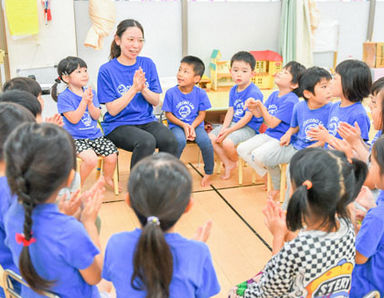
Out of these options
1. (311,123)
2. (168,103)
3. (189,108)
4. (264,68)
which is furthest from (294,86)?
(264,68)

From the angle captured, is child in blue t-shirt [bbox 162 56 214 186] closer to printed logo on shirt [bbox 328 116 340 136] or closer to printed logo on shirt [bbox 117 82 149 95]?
printed logo on shirt [bbox 117 82 149 95]

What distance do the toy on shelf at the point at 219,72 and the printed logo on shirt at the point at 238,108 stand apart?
3.39ft

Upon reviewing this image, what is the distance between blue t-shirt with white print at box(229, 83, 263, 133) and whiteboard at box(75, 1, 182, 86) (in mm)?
1365

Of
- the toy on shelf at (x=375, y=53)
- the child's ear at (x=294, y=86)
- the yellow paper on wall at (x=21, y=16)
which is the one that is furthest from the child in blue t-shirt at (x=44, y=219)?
the toy on shelf at (x=375, y=53)

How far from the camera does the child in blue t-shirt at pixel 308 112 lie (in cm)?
261

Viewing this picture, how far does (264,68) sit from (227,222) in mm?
2345

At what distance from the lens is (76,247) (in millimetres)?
1122

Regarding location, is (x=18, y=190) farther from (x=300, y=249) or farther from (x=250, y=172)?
(x=250, y=172)

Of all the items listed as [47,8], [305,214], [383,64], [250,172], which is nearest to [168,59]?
[47,8]

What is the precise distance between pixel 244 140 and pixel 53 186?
220 cm

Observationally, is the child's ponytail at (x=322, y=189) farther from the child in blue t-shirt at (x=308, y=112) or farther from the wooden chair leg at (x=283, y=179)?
the wooden chair leg at (x=283, y=179)

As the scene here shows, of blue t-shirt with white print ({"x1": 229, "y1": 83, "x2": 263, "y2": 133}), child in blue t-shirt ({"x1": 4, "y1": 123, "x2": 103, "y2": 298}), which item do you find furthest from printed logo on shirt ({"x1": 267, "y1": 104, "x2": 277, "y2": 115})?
child in blue t-shirt ({"x1": 4, "y1": 123, "x2": 103, "y2": 298})

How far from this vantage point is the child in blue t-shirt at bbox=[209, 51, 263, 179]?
3154mm

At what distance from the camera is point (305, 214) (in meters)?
1.26
